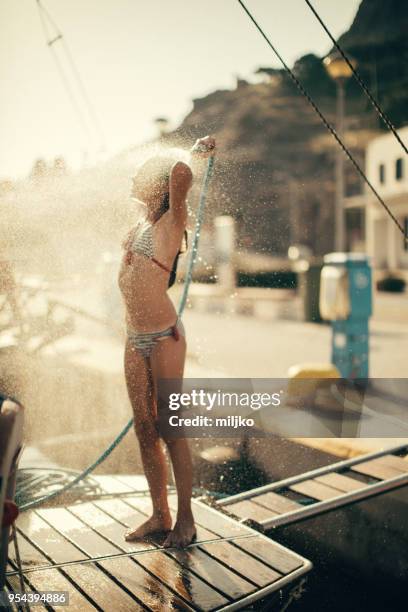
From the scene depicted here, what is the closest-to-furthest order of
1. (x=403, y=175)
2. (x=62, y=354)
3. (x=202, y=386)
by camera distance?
(x=202, y=386)
(x=62, y=354)
(x=403, y=175)

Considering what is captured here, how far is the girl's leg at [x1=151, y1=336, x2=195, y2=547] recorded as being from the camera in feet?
9.05

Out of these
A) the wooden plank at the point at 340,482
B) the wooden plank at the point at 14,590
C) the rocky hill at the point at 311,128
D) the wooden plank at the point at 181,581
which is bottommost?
the wooden plank at the point at 340,482

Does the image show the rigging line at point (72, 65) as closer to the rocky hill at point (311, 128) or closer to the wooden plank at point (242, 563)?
the wooden plank at point (242, 563)

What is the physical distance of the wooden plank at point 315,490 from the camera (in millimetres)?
3676

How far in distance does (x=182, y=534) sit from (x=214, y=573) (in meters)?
0.30

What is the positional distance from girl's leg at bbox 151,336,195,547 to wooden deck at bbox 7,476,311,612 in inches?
2.8

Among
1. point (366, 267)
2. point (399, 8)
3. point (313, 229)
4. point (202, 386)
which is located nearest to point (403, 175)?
point (399, 8)

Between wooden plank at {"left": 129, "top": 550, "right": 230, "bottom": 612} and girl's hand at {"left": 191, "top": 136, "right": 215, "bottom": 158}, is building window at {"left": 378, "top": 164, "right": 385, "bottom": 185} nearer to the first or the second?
girl's hand at {"left": 191, "top": 136, "right": 215, "bottom": 158}

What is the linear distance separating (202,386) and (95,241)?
1750 mm

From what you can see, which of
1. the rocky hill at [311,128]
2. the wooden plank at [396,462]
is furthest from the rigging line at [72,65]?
the rocky hill at [311,128]

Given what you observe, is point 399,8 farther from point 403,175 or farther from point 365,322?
point 365,322

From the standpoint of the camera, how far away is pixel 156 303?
8.98 feet

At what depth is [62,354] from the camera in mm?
7832

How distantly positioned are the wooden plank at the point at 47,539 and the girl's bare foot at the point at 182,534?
0.38m
